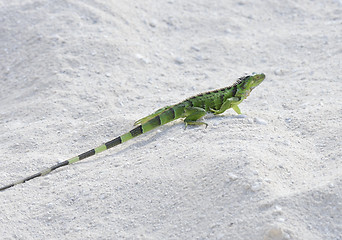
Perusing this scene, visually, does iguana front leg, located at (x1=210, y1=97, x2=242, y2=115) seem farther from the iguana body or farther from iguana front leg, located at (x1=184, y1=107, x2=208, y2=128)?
iguana front leg, located at (x1=184, y1=107, x2=208, y2=128)

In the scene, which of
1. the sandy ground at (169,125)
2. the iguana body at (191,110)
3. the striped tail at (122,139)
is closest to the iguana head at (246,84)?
the iguana body at (191,110)

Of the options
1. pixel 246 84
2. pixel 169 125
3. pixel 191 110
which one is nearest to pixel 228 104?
A: pixel 246 84

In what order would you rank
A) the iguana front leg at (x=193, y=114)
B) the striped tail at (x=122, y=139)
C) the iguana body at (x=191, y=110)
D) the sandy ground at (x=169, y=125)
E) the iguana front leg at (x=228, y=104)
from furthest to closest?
the iguana front leg at (x=228, y=104) < the iguana front leg at (x=193, y=114) < the iguana body at (x=191, y=110) < the striped tail at (x=122, y=139) < the sandy ground at (x=169, y=125)

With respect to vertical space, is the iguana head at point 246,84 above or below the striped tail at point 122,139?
above

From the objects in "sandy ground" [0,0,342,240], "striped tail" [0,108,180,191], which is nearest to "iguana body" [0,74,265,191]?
"striped tail" [0,108,180,191]

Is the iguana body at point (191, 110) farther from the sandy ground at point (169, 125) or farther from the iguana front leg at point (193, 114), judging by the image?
the sandy ground at point (169, 125)

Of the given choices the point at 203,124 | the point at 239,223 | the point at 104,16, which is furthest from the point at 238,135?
the point at 104,16

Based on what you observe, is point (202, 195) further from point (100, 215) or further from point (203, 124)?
point (203, 124)
